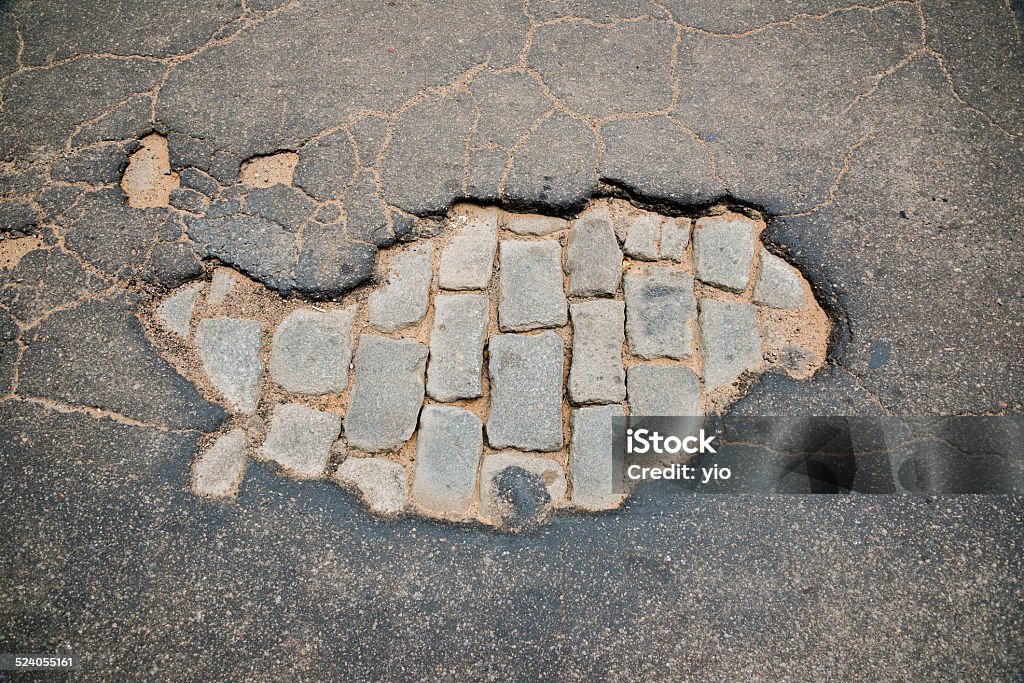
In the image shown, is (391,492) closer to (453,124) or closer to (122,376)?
(122,376)

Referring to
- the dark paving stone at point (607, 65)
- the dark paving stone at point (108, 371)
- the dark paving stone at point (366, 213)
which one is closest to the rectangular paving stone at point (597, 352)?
the dark paving stone at point (366, 213)

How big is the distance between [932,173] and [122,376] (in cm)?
367

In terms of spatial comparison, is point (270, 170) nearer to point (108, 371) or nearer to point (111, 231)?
point (111, 231)

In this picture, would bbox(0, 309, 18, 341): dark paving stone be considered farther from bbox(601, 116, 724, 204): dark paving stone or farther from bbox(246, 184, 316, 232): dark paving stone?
bbox(601, 116, 724, 204): dark paving stone

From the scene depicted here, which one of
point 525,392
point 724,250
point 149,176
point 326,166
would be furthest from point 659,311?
point 149,176

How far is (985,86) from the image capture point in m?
3.34

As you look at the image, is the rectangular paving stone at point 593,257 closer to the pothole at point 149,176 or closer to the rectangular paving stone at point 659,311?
the rectangular paving stone at point 659,311

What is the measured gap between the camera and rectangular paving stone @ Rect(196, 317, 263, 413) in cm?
271

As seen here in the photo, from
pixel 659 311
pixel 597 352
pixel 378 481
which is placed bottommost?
pixel 378 481

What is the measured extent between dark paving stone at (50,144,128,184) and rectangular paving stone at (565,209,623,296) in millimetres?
2106

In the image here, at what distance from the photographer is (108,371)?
272 centimetres

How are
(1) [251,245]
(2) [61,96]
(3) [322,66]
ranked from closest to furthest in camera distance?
(1) [251,245]
(2) [61,96]
(3) [322,66]

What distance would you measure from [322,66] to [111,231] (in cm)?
128

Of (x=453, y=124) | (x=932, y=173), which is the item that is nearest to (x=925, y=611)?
(x=932, y=173)
